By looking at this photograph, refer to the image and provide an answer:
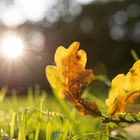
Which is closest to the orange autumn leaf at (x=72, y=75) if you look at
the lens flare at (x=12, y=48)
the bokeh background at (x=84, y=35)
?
the lens flare at (x=12, y=48)

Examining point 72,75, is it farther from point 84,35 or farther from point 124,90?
point 84,35

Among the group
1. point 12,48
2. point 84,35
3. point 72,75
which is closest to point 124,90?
point 72,75

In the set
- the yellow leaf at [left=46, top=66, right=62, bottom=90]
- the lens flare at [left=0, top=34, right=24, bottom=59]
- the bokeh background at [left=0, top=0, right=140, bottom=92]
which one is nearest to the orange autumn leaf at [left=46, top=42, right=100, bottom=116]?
the yellow leaf at [left=46, top=66, right=62, bottom=90]

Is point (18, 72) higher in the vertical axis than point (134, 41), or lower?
lower

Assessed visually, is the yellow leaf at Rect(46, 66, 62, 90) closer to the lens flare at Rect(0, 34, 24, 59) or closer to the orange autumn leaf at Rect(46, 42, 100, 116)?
the orange autumn leaf at Rect(46, 42, 100, 116)

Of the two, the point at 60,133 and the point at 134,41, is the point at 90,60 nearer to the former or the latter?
the point at 134,41

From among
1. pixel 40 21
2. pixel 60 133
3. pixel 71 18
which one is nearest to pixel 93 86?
pixel 60 133
